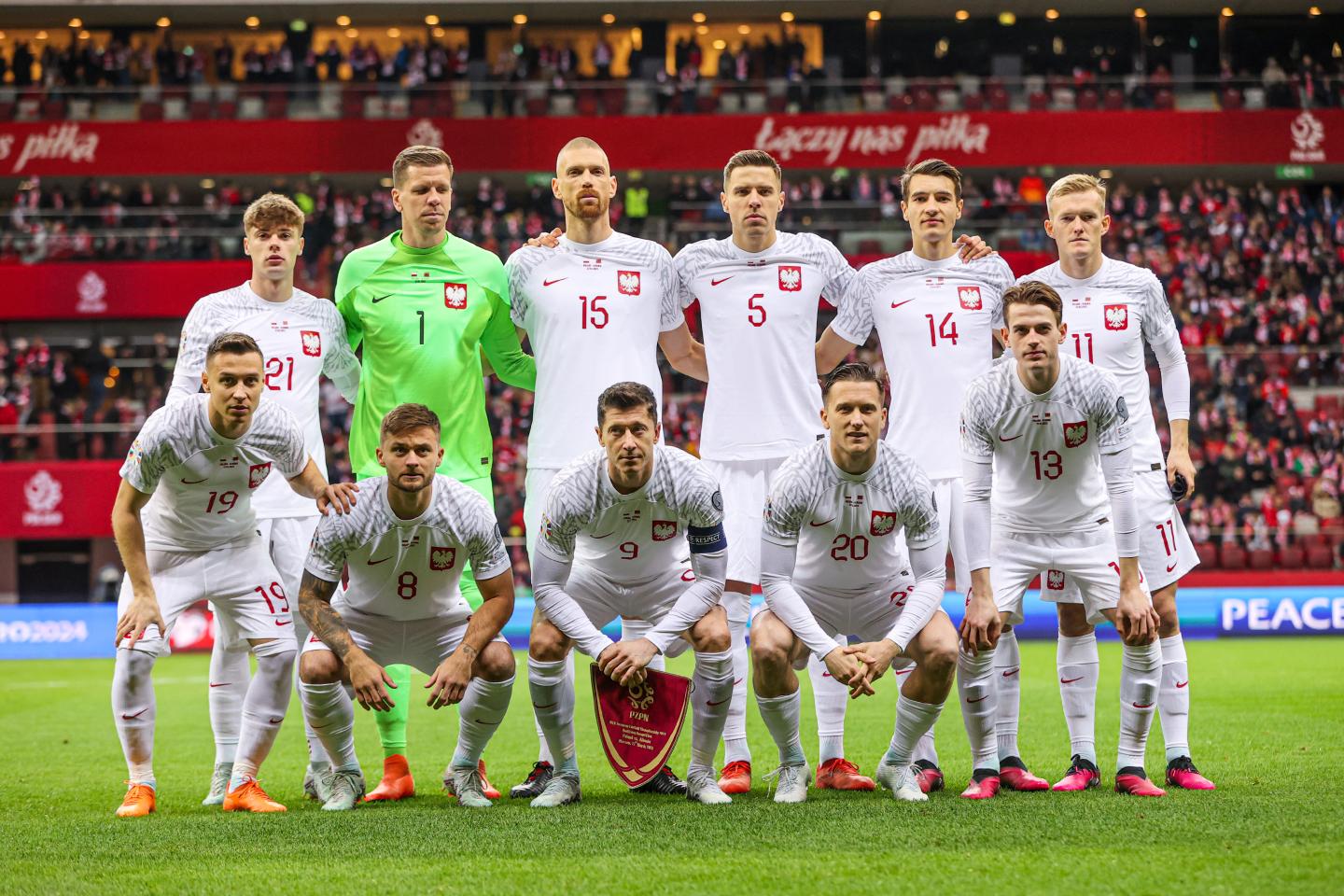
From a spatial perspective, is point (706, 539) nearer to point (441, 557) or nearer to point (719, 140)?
point (441, 557)

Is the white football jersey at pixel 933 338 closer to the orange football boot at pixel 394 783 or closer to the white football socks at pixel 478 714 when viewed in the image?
the white football socks at pixel 478 714

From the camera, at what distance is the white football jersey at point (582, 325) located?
21.8ft

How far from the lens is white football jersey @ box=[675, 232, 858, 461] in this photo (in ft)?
22.0

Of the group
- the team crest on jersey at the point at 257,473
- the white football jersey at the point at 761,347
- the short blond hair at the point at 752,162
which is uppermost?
the short blond hair at the point at 752,162

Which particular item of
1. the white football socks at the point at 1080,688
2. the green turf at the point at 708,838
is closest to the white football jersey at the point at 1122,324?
the white football socks at the point at 1080,688

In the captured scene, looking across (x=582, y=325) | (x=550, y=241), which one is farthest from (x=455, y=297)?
(x=582, y=325)

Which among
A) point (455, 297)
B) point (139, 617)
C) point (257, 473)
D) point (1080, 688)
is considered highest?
point (455, 297)

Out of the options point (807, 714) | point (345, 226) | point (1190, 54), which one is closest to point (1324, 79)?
point (1190, 54)

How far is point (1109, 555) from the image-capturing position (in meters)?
6.18

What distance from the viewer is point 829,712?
21.8 ft

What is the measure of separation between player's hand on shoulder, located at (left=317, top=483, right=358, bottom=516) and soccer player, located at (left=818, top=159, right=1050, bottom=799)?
2.58m

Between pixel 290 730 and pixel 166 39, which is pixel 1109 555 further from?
pixel 166 39

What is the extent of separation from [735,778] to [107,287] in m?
23.5

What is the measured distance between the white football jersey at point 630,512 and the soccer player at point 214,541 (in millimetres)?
891
